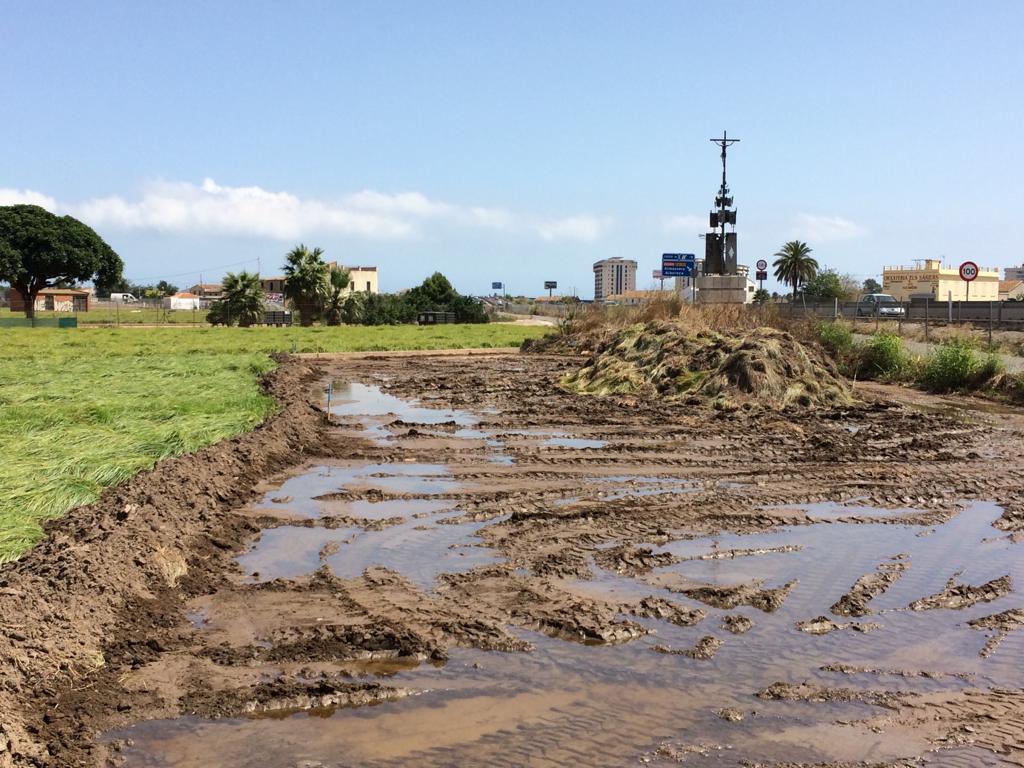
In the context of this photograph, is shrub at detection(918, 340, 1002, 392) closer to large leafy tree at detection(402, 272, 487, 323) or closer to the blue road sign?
the blue road sign

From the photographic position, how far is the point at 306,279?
6562 cm

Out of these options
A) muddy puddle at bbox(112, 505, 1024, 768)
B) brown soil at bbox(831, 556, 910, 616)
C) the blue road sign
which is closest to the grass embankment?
brown soil at bbox(831, 556, 910, 616)

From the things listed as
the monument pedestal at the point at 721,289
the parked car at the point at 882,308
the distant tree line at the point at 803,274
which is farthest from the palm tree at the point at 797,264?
the monument pedestal at the point at 721,289

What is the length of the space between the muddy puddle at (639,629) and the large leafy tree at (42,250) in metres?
64.1

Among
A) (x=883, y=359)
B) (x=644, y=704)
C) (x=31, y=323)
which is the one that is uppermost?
(x=31, y=323)

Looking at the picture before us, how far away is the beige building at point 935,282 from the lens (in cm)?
9412

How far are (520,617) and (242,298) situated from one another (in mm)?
60854

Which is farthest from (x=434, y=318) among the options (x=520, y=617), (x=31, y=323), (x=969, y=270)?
(x=520, y=617)

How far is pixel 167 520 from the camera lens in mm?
8188

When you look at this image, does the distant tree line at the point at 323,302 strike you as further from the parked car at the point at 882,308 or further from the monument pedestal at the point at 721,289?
the monument pedestal at the point at 721,289

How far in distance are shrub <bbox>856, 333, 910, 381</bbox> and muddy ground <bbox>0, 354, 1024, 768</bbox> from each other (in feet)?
41.2

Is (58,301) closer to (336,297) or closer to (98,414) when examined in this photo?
(336,297)

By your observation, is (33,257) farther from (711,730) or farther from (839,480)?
(711,730)

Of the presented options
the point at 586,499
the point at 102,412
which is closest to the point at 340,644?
the point at 586,499
